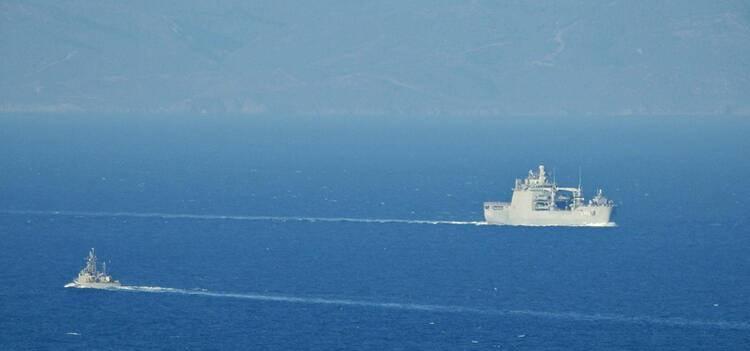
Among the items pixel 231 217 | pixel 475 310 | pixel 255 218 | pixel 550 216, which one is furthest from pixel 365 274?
pixel 231 217

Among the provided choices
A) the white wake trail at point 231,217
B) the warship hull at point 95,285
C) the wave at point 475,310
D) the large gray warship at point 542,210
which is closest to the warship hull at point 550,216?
the large gray warship at point 542,210

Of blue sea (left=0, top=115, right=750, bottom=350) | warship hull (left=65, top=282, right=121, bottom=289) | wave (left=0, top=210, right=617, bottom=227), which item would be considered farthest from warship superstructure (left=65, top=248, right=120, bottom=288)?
wave (left=0, top=210, right=617, bottom=227)

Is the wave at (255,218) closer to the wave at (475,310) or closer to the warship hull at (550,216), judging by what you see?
the warship hull at (550,216)

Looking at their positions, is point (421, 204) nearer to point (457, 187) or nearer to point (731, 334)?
point (457, 187)

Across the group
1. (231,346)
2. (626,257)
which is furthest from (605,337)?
(626,257)

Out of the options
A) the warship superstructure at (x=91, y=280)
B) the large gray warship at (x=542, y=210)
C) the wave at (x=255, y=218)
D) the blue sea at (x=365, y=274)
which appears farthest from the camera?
the wave at (x=255, y=218)
